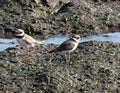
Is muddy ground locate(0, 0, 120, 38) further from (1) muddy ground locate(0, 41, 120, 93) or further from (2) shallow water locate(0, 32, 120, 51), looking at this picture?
(1) muddy ground locate(0, 41, 120, 93)

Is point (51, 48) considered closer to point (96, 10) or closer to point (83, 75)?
point (83, 75)

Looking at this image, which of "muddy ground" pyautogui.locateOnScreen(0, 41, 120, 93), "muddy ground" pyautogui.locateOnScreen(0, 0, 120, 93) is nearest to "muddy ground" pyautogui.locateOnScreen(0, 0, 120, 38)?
"muddy ground" pyautogui.locateOnScreen(0, 0, 120, 93)

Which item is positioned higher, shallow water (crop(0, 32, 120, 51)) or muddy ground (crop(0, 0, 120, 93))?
muddy ground (crop(0, 0, 120, 93))

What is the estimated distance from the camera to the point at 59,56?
40.6 ft

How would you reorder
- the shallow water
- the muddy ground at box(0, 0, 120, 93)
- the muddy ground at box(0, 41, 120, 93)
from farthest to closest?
the shallow water
the muddy ground at box(0, 0, 120, 93)
the muddy ground at box(0, 41, 120, 93)

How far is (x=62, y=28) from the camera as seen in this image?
16.0 meters

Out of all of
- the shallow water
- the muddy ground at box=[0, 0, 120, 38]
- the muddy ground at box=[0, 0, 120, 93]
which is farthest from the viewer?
the muddy ground at box=[0, 0, 120, 38]

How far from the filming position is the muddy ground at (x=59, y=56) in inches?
417

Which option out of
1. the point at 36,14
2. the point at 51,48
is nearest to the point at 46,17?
the point at 36,14

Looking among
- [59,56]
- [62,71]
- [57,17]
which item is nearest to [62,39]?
[57,17]

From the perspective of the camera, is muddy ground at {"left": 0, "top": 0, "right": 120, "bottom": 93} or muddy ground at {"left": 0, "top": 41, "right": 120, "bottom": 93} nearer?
muddy ground at {"left": 0, "top": 41, "right": 120, "bottom": 93}

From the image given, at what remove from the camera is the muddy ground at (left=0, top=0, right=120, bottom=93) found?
10602 millimetres

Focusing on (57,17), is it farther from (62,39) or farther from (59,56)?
(59,56)

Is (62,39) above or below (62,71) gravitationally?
below
